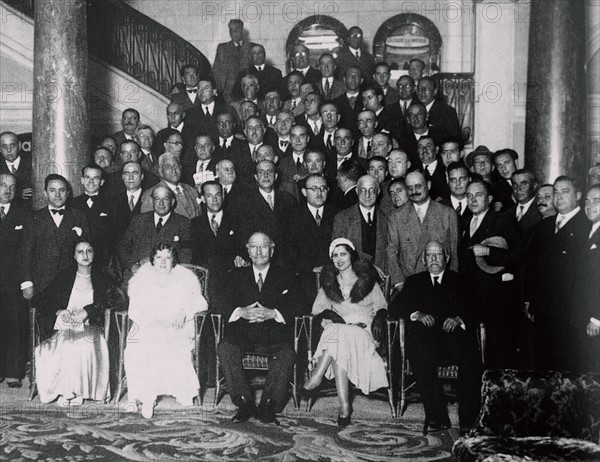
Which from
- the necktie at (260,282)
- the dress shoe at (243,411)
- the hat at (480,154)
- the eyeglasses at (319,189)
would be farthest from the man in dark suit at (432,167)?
the dress shoe at (243,411)

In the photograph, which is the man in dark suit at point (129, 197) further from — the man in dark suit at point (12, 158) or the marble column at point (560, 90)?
the marble column at point (560, 90)

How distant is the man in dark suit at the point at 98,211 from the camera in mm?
6367

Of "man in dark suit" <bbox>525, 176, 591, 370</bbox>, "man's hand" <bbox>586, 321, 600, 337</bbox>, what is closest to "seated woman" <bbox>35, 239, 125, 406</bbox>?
"man in dark suit" <bbox>525, 176, 591, 370</bbox>

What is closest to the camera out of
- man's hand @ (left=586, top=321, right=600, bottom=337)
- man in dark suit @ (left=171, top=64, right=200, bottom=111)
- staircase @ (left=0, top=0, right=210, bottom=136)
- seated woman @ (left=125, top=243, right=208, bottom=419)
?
man's hand @ (left=586, top=321, right=600, bottom=337)

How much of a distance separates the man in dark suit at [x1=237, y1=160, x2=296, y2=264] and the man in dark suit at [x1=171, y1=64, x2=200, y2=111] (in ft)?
7.83

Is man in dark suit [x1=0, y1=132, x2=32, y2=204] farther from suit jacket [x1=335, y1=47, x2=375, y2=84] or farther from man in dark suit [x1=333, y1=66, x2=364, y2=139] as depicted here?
suit jacket [x1=335, y1=47, x2=375, y2=84]

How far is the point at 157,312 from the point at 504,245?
2643 millimetres

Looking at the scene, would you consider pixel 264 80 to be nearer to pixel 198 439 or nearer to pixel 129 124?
pixel 129 124

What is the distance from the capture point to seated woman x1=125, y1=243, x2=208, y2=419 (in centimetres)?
552

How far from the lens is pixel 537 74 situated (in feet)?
21.3

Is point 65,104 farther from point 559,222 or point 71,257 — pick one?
point 559,222

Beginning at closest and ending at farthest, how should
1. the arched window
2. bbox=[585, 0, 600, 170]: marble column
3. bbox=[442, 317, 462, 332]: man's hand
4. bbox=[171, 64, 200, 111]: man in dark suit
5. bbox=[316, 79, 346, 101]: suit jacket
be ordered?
bbox=[442, 317, 462, 332]: man's hand → bbox=[171, 64, 200, 111]: man in dark suit → bbox=[316, 79, 346, 101]: suit jacket → bbox=[585, 0, 600, 170]: marble column → the arched window

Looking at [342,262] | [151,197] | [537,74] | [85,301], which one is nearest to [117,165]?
[151,197]

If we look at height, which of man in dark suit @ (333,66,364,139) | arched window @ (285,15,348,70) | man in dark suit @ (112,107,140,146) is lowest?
man in dark suit @ (112,107,140,146)
